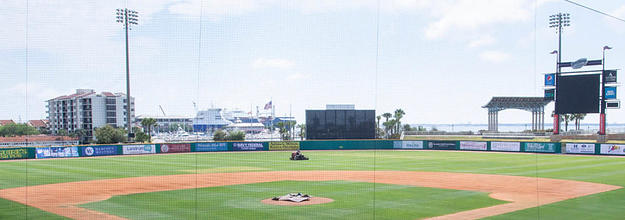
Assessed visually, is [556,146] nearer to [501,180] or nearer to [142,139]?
[501,180]

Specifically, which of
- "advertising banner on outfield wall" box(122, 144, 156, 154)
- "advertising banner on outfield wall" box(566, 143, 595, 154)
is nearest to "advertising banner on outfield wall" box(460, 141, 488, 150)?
"advertising banner on outfield wall" box(566, 143, 595, 154)

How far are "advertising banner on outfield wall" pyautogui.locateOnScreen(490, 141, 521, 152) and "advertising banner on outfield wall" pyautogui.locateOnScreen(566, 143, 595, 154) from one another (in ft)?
11.9

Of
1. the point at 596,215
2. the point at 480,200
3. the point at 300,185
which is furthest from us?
the point at 300,185

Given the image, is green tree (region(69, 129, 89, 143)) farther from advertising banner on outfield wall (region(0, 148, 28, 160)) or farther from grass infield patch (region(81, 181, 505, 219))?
grass infield patch (region(81, 181, 505, 219))

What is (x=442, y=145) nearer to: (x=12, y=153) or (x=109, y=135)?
(x=109, y=135)

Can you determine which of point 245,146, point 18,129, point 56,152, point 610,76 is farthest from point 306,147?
point 18,129

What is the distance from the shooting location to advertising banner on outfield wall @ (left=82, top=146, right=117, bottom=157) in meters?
34.1

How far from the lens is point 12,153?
31594 mm

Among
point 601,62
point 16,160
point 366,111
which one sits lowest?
point 16,160

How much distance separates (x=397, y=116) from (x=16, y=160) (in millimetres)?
48864

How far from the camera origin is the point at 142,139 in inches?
1758

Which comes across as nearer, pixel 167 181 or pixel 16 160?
pixel 167 181

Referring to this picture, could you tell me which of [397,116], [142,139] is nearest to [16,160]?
[142,139]

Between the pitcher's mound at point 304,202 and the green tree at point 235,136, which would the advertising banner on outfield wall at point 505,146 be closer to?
the green tree at point 235,136
